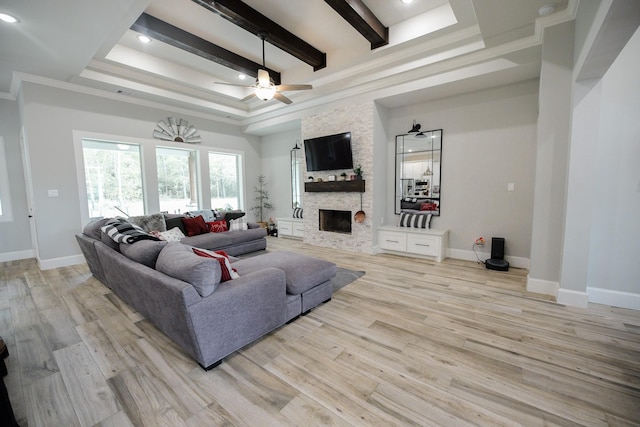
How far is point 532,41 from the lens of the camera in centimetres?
317

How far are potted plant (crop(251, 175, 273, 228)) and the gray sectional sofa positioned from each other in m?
4.85

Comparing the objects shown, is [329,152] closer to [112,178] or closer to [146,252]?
[146,252]

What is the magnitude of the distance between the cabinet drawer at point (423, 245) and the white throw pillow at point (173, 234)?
412 centimetres

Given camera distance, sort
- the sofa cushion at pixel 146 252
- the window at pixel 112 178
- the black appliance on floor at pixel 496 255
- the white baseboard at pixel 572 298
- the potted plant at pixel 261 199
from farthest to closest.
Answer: the potted plant at pixel 261 199, the window at pixel 112 178, the black appliance on floor at pixel 496 255, the white baseboard at pixel 572 298, the sofa cushion at pixel 146 252

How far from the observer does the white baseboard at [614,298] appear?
2.67 metres

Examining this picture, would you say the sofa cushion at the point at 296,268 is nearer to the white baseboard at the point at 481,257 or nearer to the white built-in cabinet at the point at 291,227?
the white baseboard at the point at 481,257

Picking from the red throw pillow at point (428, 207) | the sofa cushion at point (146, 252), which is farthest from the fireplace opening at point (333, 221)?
the sofa cushion at point (146, 252)

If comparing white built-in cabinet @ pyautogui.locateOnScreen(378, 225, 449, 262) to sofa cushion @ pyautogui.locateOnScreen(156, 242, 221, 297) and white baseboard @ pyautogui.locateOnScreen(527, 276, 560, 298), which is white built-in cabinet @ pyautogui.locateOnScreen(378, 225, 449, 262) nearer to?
white baseboard @ pyautogui.locateOnScreen(527, 276, 560, 298)

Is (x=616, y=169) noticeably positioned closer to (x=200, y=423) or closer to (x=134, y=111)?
(x=200, y=423)

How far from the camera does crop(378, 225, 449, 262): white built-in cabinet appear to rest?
441cm

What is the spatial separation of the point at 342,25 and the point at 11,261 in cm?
719

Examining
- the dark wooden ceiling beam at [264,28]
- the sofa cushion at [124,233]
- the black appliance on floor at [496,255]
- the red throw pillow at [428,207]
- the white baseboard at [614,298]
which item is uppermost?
the dark wooden ceiling beam at [264,28]

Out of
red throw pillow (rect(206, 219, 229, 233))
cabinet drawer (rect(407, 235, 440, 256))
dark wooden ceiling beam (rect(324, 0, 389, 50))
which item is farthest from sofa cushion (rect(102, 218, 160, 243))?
cabinet drawer (rect(407, 235, 440, 256))

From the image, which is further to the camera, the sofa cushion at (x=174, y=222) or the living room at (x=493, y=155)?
the sofa cushion at (x=174, y=222)
